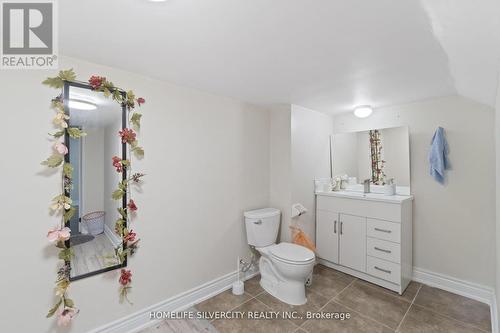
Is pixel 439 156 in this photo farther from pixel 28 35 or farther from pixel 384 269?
pixel 28 35

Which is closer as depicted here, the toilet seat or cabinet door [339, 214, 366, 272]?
the toilet seat

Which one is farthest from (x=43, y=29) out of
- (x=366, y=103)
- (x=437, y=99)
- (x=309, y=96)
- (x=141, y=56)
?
(x=437, y=99)

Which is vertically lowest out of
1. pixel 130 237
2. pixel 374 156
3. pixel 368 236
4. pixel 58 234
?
pixel 368 236

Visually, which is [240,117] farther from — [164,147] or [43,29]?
[43,29]

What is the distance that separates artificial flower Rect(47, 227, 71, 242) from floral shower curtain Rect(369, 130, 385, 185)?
10.3ft

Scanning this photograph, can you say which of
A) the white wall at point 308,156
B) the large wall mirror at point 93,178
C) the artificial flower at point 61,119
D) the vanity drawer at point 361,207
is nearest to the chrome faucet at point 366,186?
the vanity drawer at point 361,207

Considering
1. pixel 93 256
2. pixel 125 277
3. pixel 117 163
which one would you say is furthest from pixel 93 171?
pixel 125 277

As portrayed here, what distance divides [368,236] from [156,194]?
2246 mm

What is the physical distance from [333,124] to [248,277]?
2428 millimetres

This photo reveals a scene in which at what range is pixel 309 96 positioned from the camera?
93.5 inches

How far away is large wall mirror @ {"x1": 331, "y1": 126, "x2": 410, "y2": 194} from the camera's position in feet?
8.37

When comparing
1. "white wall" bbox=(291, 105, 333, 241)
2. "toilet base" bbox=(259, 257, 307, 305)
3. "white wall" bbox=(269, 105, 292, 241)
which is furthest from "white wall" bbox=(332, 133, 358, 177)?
"toilet base" bbox=(259, 257, 307, 305)

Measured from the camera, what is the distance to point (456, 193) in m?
2.23

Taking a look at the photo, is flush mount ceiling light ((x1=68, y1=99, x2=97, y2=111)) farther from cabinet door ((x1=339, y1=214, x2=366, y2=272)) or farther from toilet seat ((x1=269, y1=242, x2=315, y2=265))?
cabinet door ((x1=339, y1=214, x2=366, y2=272))
